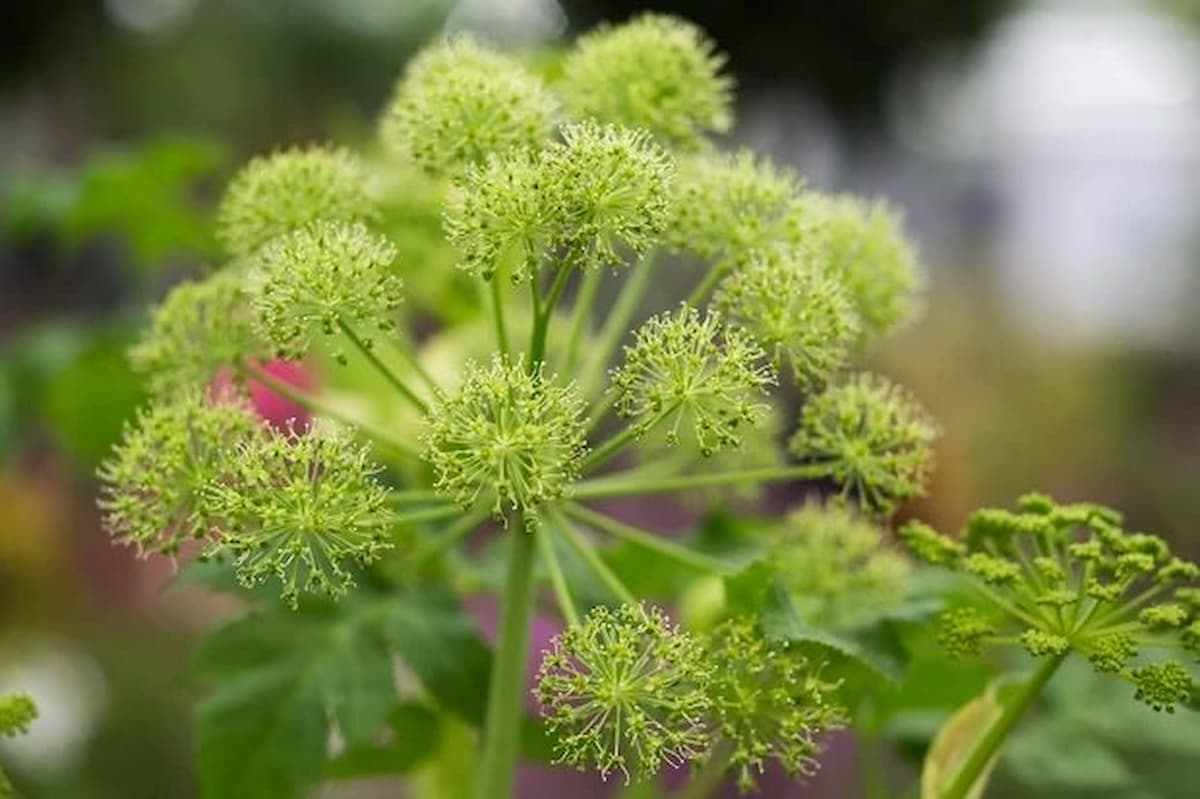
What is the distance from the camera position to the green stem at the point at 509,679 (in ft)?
2.38

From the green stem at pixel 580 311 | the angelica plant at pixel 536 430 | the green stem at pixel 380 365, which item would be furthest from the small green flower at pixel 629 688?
the green stem at pixel 580 311

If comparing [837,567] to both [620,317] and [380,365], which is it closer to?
[620,317]

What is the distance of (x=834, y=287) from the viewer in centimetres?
71

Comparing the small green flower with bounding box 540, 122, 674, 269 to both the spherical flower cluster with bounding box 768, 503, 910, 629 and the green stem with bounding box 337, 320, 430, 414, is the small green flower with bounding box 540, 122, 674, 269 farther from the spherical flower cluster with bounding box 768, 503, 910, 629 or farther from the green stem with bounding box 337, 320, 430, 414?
the spherical flower cluster with bounding box 768, 503, 910, 629

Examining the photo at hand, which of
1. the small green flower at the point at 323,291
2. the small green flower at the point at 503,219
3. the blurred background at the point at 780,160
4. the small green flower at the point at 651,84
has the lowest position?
the small green flower at the point at 323,291

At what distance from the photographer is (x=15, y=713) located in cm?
63

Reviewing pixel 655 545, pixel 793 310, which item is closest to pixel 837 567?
pixel 655 545

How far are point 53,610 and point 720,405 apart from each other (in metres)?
5.07

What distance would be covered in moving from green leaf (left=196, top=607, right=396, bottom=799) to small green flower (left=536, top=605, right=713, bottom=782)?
0.78ft

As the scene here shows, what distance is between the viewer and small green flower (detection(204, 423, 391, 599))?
1.93 feet

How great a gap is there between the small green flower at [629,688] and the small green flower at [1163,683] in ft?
0.59

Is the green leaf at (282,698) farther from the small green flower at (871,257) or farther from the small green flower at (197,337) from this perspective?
the small green flower at (871,257)

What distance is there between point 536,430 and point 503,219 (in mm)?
93

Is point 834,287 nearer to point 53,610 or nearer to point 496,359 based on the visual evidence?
point 496,359
